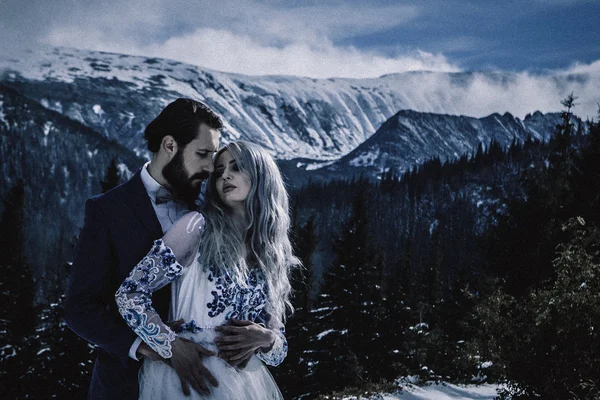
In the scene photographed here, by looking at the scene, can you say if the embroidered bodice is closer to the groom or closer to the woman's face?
the groom

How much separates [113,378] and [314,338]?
27.8m

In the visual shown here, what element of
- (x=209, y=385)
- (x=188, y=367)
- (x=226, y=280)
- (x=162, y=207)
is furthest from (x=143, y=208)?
(x=209, y=385)

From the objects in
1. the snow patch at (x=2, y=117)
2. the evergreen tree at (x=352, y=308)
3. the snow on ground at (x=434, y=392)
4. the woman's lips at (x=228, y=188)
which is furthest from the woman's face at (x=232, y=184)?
the snow patch at (x=2, y=117)

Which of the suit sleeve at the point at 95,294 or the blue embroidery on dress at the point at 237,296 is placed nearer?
the suit sleeve at the point at 95,294

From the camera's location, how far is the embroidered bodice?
2.77 meters

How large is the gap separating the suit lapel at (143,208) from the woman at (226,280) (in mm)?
250

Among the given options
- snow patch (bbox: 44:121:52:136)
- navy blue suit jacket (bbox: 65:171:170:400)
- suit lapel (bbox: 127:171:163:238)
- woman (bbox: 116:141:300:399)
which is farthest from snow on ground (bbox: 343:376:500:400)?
snow patch (bbox: 44:121:52:136)

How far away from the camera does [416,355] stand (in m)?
30.4

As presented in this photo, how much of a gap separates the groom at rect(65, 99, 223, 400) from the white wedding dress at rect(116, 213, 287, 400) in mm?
95

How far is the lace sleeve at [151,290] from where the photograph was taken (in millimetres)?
2754

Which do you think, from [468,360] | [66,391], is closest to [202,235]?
[468,360]

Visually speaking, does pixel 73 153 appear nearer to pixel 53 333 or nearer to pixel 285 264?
pixel 53 333

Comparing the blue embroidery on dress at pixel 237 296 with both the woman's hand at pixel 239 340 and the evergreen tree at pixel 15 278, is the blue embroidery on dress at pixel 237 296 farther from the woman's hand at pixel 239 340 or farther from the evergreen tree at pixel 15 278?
the evergreen tree at pixel 15 278

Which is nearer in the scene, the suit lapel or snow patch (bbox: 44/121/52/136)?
the suit lapel
